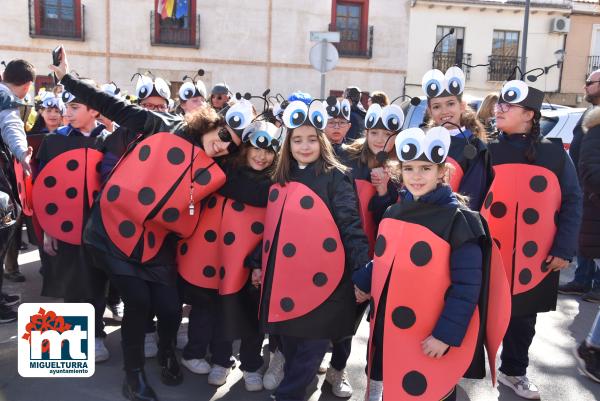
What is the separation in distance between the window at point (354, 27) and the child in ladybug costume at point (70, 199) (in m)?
17.6

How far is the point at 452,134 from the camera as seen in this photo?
11.3ft

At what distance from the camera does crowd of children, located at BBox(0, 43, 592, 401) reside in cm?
254

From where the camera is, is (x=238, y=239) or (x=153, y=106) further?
(x=153, y=106)

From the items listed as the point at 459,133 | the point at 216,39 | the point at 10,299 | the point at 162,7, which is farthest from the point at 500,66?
the point at 10,299

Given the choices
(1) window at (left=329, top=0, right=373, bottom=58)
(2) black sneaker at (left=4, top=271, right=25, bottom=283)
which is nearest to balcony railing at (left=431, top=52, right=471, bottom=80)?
(1) window at (left=329, top=0, right=373, bottom=58)

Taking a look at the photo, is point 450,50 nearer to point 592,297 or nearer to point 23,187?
point 592,297

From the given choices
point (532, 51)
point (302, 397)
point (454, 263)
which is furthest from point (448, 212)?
point (532, 51)

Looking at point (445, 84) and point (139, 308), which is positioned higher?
point (445, 84)

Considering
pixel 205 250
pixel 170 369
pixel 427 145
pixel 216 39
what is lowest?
pixel 170 369

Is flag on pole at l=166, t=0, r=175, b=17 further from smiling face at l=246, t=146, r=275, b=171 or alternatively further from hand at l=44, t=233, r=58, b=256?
smiling face at l=246, t=146, r=275, b=171

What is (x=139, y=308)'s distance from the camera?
323 centimetres

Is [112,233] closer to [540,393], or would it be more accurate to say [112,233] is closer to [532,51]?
[540,393]

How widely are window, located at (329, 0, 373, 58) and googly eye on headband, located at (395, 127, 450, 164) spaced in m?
18.6

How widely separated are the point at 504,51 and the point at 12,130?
70.9 feet
